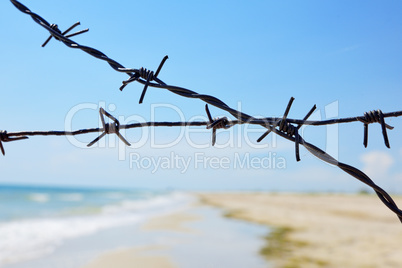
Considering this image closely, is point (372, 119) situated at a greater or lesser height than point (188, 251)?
greater

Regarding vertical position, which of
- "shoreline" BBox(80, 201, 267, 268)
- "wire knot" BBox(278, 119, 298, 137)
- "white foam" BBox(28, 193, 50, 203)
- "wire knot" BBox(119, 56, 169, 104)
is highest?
"wire knot" BBox(119, 56, 169, 104)

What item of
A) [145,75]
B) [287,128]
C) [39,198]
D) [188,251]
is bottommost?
[39,198]

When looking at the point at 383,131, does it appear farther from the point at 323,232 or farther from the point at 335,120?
the point at 323,232

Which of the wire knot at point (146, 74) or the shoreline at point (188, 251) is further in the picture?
the shoreline at point (188, 251)

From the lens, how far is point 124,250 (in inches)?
287

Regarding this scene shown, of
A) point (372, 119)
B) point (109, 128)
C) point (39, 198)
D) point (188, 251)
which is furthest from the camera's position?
point (39, 198)

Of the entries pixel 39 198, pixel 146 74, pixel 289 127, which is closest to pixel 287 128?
pixel 289 127

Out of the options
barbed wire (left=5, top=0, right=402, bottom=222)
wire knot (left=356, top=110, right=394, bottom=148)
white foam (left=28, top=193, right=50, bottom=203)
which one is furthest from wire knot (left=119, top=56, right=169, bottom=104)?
white foam (left=28, top=193, right=50, bottom=203)

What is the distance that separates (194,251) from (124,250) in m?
1.31

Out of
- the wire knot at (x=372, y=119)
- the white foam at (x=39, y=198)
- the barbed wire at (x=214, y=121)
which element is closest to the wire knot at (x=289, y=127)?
the barbed wire at (x=214, y=121)

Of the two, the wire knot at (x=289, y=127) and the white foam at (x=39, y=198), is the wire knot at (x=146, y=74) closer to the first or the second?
the wire knot at (x=289, y=127)

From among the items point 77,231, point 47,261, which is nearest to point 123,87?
point 47,261

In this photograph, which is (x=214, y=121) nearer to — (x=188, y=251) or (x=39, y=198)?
(x=188, y=251)

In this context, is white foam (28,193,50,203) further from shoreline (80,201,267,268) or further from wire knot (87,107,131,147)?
wire knot (87,107,131,147)
